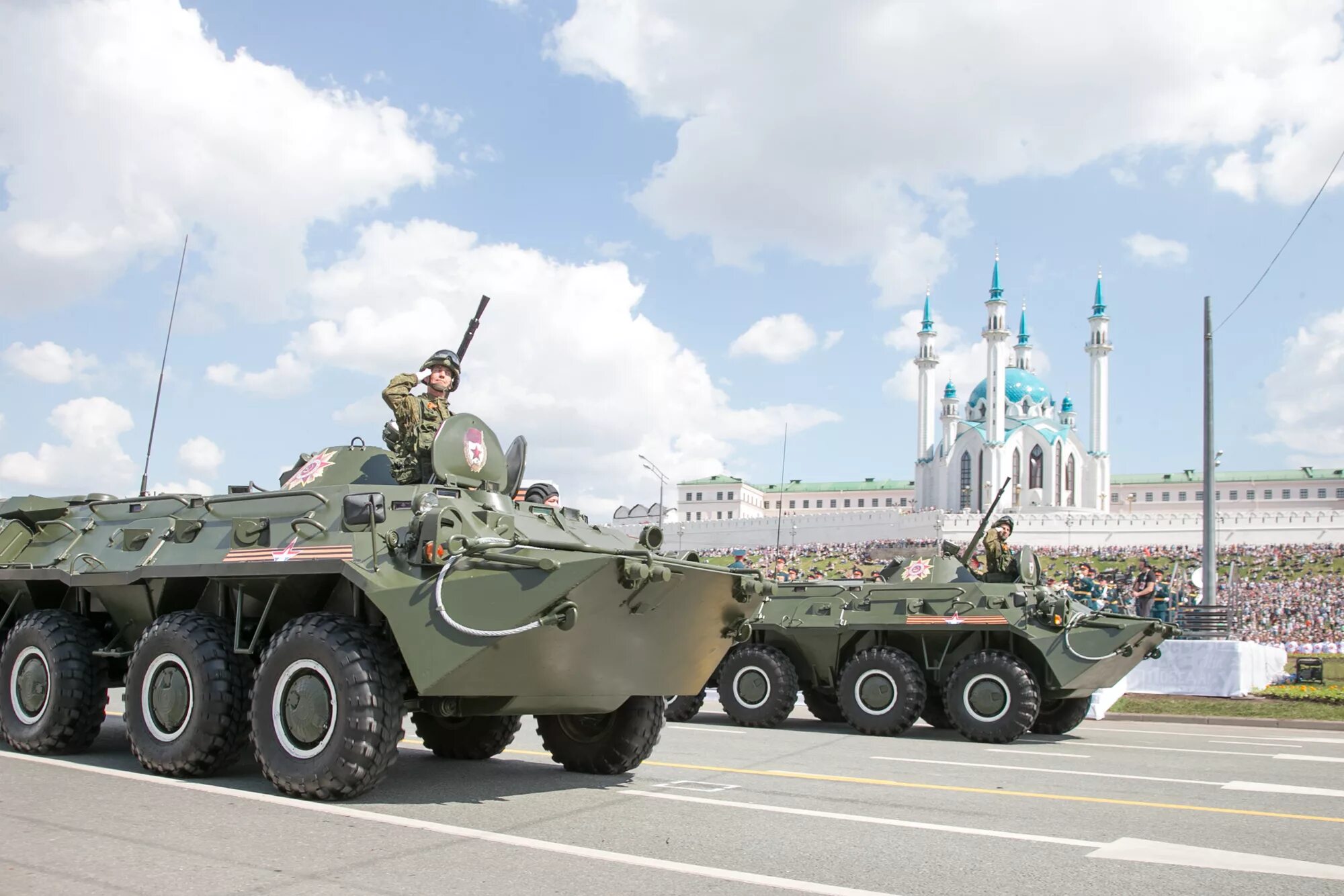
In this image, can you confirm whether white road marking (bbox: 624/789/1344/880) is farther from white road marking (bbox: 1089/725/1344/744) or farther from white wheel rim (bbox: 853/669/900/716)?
white road marking (bbox: 1089/725/1344/744)

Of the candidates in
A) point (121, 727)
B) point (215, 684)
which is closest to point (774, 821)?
point (215, 684)

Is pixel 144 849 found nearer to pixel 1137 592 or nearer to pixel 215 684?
pixel 215 684

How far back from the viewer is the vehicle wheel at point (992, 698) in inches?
476

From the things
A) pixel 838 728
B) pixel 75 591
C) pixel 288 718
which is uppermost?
pixel 75 591

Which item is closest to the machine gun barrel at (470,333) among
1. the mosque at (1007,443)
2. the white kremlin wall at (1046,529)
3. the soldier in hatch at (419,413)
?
the soldier in hatch at (419,413)

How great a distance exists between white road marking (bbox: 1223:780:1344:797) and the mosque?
90002 millimetres

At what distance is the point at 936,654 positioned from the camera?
13.4m

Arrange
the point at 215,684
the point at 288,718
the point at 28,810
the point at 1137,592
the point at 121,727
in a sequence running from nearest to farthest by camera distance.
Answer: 1. the point at 28,810
2. the point at 288,718
3. the point at 215,684
4. the point at 121,727
5. the point at 1137,592

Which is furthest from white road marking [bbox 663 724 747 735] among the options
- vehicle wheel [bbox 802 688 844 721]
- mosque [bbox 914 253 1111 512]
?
mosque [bbox 914 253 1111 512]

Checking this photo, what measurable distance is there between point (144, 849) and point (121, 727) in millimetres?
5791

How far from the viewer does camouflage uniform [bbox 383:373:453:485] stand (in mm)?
7832

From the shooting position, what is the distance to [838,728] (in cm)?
1378

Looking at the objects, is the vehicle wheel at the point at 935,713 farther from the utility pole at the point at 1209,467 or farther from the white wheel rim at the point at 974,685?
the utility pole at the point at 1209,467

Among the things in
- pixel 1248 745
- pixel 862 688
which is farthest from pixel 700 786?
pixel 1248 745
